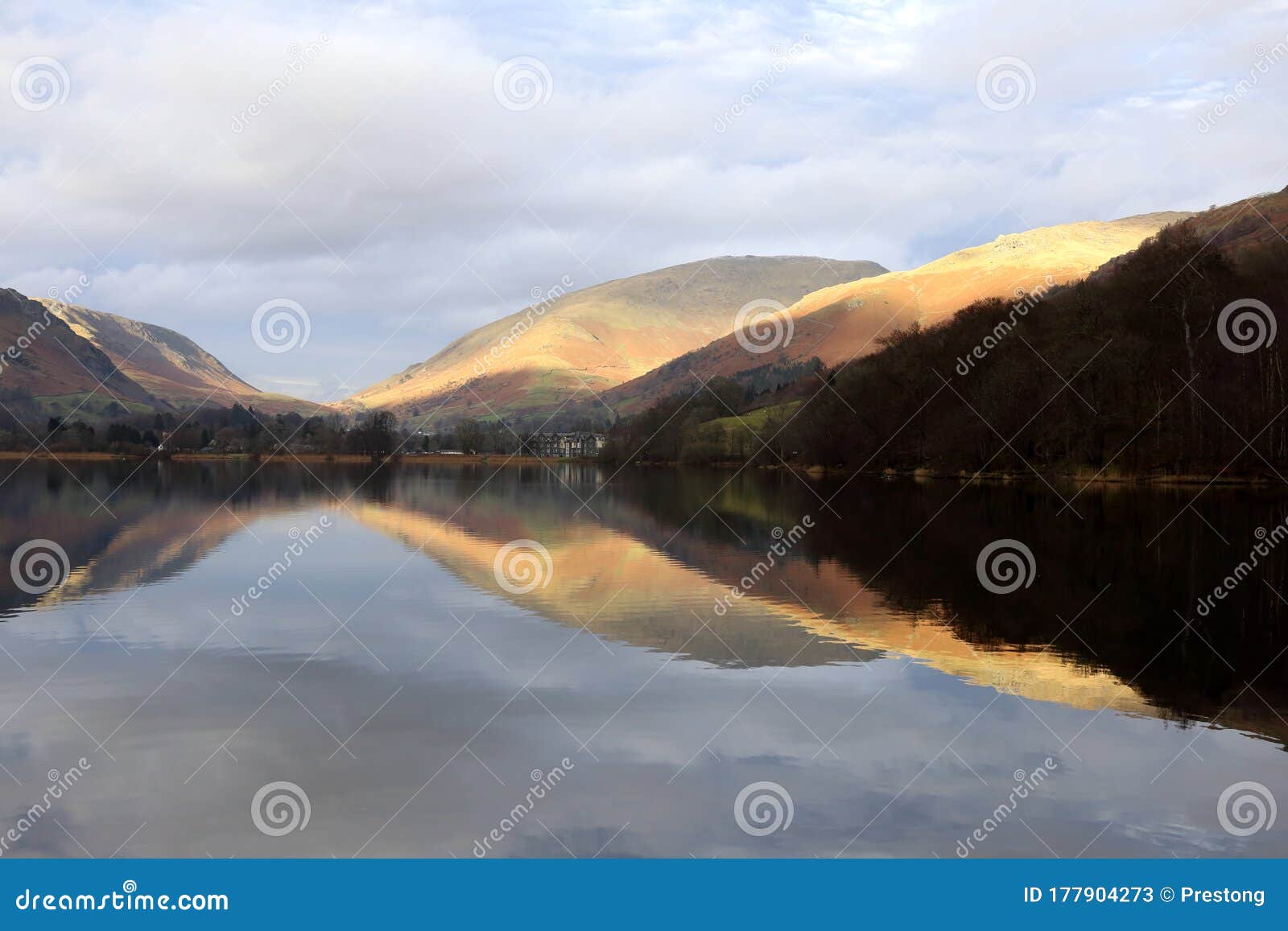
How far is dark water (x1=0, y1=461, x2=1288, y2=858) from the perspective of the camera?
35.2 feet

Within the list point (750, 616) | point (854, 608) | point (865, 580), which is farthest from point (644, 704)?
point (865, 580)

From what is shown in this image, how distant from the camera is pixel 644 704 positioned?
1534cm

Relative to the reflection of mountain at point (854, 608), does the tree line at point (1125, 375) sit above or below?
above

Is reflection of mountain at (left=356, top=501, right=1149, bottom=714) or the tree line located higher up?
the tree line

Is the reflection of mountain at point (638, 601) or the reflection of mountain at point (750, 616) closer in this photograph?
the reflection of mountain at point (750, 616)

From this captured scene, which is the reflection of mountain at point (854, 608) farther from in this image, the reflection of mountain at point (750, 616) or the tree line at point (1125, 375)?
the tree line at point (1125, 375)

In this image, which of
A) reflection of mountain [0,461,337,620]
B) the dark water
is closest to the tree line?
the dark water

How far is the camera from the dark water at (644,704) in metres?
10.7

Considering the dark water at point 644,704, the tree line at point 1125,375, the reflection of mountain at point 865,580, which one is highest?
A: the tree line at point 1125,375

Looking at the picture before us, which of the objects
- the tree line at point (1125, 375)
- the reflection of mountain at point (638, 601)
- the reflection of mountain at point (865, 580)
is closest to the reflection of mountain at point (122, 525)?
the reflection of mountain at point (865, 580)

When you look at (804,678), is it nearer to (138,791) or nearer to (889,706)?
(889,706)

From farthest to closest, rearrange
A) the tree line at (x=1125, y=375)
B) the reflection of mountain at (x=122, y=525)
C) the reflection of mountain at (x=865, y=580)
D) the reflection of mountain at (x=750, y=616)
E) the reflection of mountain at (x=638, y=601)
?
the tree line at (x=1125, y=375)
the reflection of mountain at (x=122, y=525)
the reflection of mountain at (x=638, y=601)
the reflection of mountain at (x=865, y=580)
the reflection of mountain at (x=750, y=616)

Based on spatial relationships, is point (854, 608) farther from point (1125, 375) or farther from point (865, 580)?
point (1125, 375)

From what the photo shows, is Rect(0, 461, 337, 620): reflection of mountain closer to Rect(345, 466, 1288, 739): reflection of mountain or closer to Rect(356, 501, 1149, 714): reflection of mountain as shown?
Rect(345, 466, 1288, 739): reflection of mountain
